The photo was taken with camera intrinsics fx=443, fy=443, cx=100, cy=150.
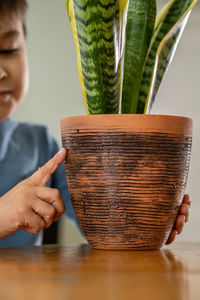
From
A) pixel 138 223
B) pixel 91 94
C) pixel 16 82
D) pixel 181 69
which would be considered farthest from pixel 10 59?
pixel 181 69

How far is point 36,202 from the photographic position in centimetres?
65

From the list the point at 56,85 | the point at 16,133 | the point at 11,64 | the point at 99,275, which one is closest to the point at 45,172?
the point at 99,275

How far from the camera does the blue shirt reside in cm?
130

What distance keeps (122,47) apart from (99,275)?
0.32 metres

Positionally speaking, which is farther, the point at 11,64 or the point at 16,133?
the point at 16,133

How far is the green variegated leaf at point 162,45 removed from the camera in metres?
0.62

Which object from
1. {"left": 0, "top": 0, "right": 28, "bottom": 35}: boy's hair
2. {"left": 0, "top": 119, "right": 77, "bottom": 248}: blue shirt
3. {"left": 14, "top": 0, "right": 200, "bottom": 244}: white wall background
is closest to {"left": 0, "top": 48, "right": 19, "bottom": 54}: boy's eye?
{"left": 0, "top": 0, "right": 28, "bottom": 35}: boy's hair

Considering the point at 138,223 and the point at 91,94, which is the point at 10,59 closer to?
the point at 91,94

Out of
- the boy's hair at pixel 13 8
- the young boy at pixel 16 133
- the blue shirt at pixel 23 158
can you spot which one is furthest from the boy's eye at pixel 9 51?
the blue shirt at pixel 23 158

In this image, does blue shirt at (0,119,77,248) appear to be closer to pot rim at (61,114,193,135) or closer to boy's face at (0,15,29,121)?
boy's face at (0,15,29,121)

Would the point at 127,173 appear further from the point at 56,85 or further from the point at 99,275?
the point at 56,85

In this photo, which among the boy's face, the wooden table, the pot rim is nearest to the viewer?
the wooden table

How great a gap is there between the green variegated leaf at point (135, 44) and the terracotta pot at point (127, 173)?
8 centimetres

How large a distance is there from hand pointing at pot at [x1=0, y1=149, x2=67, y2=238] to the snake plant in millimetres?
123
